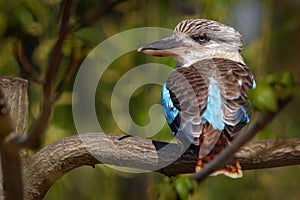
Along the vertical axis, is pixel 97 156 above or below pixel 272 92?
below

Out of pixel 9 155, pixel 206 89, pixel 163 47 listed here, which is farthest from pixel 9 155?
pixel 163 47

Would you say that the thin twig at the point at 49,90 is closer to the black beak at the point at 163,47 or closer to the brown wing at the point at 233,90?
the brown wing at the point at 233,90

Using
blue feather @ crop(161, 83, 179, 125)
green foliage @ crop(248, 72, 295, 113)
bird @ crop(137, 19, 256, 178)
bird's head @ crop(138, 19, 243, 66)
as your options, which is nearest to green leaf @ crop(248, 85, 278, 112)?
green foliage @ crop(248, 72, 295, 113)

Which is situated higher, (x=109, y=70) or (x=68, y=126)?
(x=109, y=70)

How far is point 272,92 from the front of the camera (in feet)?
4.66

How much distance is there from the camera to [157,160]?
246 centimetres

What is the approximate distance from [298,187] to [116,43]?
4.43 feet

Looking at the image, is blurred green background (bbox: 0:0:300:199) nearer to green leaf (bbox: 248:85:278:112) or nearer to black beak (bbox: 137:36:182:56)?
black beak (bbox: 137:36:182:56)

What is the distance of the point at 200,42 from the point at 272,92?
192 centimetres

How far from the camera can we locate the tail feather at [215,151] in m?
2.45

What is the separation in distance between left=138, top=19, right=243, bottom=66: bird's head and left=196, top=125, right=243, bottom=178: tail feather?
0.68 m

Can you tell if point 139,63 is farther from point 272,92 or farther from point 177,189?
point 272,92

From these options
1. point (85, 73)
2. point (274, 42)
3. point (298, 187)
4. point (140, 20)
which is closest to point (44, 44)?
point (85, 73)

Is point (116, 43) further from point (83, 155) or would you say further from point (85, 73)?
point (83, 155)
